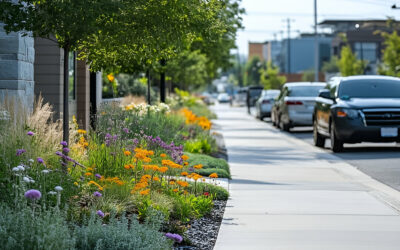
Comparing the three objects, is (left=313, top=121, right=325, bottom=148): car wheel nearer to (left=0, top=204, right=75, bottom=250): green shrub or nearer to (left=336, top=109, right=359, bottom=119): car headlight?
(left=336, top=109, right=359, bottom=119): car headlight

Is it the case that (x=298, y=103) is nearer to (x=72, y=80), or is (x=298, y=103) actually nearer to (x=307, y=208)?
(x=72, y=80)

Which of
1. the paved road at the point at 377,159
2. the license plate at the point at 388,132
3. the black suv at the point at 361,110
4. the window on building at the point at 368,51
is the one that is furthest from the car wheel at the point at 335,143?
the window on building at the point at 368,51

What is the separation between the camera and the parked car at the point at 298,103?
28.1 metres

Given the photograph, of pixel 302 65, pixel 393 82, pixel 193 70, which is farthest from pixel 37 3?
pixel 302 65

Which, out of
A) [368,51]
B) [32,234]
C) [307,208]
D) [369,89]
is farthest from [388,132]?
[368,51]

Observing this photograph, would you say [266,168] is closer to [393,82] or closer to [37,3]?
[393,82]

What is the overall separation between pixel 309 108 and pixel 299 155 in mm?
9709

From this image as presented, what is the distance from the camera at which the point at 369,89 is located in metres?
19.2

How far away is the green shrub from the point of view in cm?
556

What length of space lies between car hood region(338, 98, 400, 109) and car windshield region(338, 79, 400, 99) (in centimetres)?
34

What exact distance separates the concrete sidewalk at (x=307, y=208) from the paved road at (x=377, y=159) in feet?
0.82

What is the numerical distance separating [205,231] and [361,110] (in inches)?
417

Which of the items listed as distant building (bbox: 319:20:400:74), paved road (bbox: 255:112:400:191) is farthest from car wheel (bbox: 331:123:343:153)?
distant building (bbox: 319:20:400:74)

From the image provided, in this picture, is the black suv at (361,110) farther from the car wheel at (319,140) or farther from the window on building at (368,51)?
the window on building at (368,51)
